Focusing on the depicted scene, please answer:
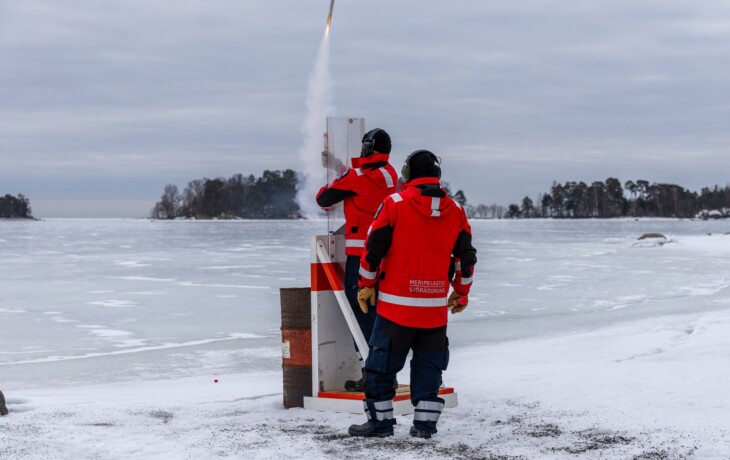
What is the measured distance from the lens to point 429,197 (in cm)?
467

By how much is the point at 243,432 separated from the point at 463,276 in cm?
154

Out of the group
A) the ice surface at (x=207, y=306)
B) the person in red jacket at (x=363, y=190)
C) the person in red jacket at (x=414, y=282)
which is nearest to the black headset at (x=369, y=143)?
the person in red jacket at (x=363, y=190)

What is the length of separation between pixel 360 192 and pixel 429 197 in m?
0.88

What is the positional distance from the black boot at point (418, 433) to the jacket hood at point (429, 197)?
47.7 inches

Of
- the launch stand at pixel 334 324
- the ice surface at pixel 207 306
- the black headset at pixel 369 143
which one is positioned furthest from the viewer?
the ice surface at pixel 207 306

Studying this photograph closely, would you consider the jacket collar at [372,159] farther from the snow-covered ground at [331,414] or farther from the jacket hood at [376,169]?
the snow-covered ground at [331,414]

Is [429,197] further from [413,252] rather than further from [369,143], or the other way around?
[369,143]

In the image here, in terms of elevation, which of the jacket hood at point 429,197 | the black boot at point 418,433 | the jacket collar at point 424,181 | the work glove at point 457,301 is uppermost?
the jacket collar at point 424,181

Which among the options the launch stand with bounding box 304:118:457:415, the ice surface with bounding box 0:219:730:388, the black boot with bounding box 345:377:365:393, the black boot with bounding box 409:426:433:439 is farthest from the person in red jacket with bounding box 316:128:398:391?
the ice surface with bounding box 0:219:730:388

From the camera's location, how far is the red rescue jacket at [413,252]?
15.3ft

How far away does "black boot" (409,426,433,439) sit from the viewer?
4.76 meters

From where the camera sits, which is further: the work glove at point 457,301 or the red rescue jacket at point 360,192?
the red rescue jacket at point 360,192

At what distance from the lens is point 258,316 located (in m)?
11.8

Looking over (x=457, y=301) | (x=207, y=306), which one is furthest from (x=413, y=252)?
(x=207, y=306)
